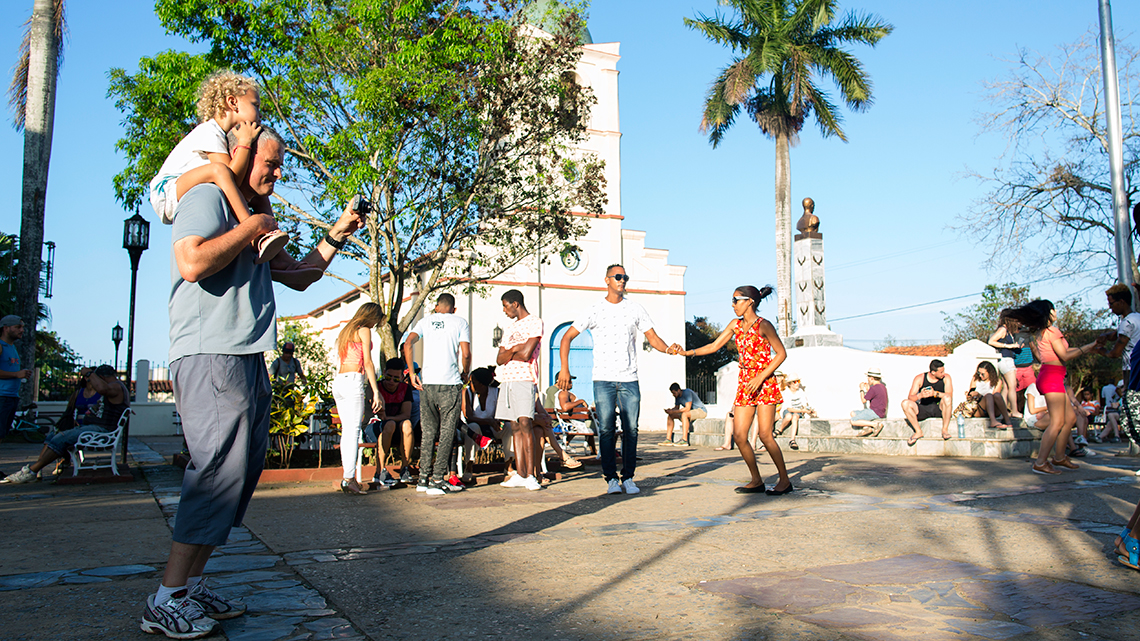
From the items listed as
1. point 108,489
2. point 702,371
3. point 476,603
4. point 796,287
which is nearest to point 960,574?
point 476,603

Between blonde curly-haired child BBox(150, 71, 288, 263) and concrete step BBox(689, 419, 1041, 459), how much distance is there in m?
9.87

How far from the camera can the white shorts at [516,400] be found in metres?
6.80

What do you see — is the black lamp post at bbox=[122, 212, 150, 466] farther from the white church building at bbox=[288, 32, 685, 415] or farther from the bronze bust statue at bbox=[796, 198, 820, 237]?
the white church building at bbox=[288, 32, 685, 415]

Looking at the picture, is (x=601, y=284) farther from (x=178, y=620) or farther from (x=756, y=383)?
(x=178, y=620)

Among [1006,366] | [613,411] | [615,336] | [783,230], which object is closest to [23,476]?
[613,411]

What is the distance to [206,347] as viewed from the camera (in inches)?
107

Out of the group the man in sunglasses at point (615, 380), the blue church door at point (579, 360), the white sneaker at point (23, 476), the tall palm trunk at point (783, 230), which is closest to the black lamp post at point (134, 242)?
the white sneaker at point (23, 476)

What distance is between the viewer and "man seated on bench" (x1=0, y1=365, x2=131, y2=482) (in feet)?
24.9

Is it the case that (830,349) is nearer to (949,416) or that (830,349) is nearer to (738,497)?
(949,416)

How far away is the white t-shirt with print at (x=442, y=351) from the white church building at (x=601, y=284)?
17965 millimetres

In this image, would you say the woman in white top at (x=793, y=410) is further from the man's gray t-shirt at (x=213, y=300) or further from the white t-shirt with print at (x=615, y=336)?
the man's gray t-shirt at (x=213, y=300)

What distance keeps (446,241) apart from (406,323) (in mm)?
1550

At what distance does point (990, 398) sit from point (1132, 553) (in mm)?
7856

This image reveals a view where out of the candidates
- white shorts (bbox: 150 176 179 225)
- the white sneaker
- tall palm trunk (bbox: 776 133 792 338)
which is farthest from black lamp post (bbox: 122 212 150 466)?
tall palm trunk (bbox: 776 133 792 338)
